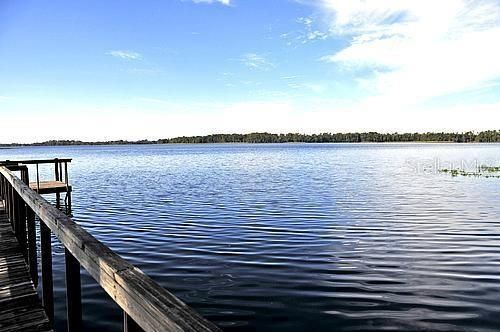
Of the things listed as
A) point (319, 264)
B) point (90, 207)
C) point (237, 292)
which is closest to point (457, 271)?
point (319, 264)

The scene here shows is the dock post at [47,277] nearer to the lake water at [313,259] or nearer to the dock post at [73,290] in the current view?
the lake water at [313,259]

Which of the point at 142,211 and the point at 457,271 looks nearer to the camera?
the point at 457,271

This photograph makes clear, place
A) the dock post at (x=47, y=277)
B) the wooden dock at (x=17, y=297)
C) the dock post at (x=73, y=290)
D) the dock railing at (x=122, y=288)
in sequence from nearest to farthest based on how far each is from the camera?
the dock railing at (x=122, y=288) → the dock post at (x=73, y=290) → the wooden dock at (x=17, y=297) → the dock post at (x=47, y=277)

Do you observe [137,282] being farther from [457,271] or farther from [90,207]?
[90,207]

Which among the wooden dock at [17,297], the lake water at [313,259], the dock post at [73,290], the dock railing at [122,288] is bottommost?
the lake water at [313,259]

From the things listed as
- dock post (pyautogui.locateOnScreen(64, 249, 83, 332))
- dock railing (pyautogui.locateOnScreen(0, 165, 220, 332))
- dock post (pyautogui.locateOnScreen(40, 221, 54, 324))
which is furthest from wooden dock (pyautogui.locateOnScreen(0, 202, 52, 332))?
dock railing (pyautogui.locateOnScreen(0, 165, 220, 332))

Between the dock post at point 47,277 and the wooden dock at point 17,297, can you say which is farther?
the dock post at point 47,277

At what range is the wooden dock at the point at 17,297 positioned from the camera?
451 cm

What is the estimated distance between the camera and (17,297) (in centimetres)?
532

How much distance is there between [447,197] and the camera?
21.2 metres

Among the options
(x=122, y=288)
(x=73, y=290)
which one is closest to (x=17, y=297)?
(x=73, y=290)

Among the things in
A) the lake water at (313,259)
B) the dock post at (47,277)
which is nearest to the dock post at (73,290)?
the dock post at (47,277)

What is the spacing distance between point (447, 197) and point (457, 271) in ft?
44.7

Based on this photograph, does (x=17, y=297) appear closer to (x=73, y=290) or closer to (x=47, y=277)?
(x=47, y=277)
